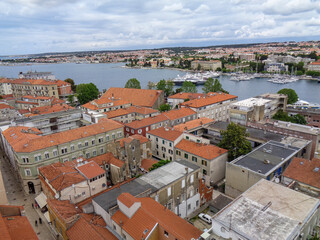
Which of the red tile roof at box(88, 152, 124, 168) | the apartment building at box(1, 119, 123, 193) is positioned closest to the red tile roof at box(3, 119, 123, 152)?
the apartment building at box(1, 119, 123, 193)

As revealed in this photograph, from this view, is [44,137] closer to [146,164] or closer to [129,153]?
[129,153]

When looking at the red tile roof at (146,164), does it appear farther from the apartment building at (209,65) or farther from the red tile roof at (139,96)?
the apartment building at (209,65)

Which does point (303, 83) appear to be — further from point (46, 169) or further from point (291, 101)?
point (46, 169)

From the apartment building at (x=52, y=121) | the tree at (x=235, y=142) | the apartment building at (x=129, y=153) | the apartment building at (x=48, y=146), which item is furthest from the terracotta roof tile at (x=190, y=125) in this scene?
the apartment building at (x=52, y=121)

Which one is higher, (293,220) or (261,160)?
(293,220)

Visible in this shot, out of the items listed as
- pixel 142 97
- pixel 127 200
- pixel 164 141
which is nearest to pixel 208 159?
pixel 164 141

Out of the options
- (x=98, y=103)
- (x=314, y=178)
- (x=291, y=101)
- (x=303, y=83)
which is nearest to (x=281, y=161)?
(x=314, y=178)
